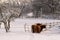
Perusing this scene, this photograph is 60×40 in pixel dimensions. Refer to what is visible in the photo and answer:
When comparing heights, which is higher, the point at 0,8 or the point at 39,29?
the point at 0,8

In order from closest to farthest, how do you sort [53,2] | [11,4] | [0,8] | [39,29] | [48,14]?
[0,8] → [39,29] → [11,4] → [53,2] → [48,14]

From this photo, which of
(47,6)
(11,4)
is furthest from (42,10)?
(11,4)

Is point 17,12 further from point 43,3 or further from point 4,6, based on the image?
point 43,3

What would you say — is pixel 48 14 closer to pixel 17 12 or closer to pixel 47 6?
pixel 47 6

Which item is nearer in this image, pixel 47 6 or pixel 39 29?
pixel 39 29

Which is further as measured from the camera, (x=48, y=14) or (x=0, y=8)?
(x=48, y=14)

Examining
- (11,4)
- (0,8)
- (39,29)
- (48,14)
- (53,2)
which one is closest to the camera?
(0,8)

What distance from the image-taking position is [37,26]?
2234 cm

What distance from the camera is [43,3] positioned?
60562 mm

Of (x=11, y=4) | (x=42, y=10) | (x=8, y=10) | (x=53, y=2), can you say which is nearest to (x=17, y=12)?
(x=8, y=10)

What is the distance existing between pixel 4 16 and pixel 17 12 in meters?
1.51

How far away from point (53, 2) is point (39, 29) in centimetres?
3603

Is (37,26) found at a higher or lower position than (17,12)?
lower

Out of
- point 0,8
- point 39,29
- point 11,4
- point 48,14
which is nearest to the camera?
point 0,8
